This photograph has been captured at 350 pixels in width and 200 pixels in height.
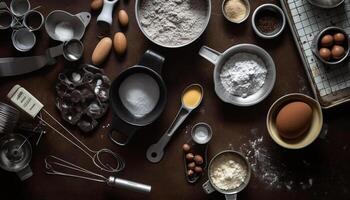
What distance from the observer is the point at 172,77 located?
4.57 ft

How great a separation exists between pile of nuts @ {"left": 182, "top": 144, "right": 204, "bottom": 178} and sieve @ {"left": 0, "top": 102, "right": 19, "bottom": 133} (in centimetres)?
43

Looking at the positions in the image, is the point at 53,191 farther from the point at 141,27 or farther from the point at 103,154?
the point at 141,27

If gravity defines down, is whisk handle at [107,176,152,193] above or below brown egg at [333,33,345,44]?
below

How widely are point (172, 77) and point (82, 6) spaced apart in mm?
300

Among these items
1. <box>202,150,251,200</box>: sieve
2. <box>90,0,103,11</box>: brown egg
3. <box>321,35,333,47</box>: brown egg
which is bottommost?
<box>202,150,251,200</box>: sieve

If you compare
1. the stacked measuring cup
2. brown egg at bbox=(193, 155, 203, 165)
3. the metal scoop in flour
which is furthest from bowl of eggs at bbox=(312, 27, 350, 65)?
the stacked measuring cup

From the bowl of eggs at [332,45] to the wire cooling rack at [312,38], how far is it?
0.12 feet

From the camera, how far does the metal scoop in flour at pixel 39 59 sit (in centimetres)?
139

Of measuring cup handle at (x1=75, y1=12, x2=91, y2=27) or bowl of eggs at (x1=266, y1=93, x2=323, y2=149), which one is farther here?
measuring cup handle at (x1=75, y1=12, x2=91, y2=27)

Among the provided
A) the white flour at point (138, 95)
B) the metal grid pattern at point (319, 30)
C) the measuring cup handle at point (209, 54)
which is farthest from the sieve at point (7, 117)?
the metal grid pattern at point (319, 30)

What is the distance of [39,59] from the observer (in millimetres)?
1399

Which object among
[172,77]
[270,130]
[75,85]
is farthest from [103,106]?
[270,130]

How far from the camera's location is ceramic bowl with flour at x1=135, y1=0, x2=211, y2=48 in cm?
136

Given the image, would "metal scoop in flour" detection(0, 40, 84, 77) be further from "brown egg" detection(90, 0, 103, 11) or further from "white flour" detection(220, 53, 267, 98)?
"white flour" detection(220, 53, 267, 98)
